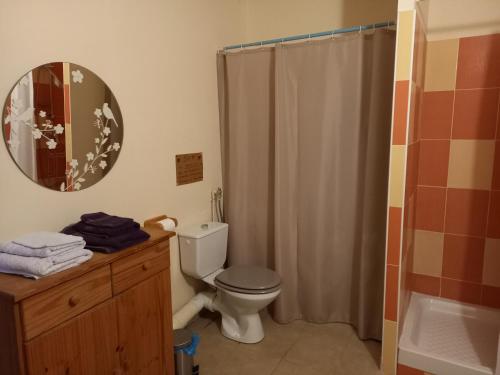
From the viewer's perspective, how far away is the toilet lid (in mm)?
2250

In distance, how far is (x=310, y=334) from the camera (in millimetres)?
2467

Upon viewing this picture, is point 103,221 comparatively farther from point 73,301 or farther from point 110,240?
point 73,301

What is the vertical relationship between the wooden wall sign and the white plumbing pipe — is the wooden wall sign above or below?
above

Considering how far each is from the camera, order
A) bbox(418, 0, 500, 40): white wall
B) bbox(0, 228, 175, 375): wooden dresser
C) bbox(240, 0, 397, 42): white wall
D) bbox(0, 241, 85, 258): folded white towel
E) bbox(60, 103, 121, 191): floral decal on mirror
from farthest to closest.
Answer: bbox(240, 0, 397, 42): white wall
bbox(418, 0, 500, 40): white wall
bbox(60, 103, 121, 191): floral decal on mirror
bbox(0, 241, 85, 258): folded white towel
bbox(0, 228, 175, 375): wooden dresser

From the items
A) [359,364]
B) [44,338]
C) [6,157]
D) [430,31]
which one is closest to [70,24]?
[6,157]

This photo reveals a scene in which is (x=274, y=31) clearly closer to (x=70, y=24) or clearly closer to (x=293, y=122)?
(x=293, y=122)

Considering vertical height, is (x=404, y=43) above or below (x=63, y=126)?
above

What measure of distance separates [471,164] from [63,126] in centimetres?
244

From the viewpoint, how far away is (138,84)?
2008 mm

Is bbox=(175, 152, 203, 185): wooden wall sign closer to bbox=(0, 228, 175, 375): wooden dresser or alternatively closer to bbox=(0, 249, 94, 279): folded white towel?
bbox=(0, 228, 175, 375): wooden dresser

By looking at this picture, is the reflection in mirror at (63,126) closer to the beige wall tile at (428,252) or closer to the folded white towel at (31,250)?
the folded white towel at (31,250)

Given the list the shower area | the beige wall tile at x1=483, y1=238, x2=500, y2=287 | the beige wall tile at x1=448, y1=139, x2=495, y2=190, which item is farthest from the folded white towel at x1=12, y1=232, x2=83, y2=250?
the beige wall tile at x1=483, y1=238, x2=500, y2=287

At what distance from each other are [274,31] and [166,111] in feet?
3.94

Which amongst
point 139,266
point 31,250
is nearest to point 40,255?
point 31,250
